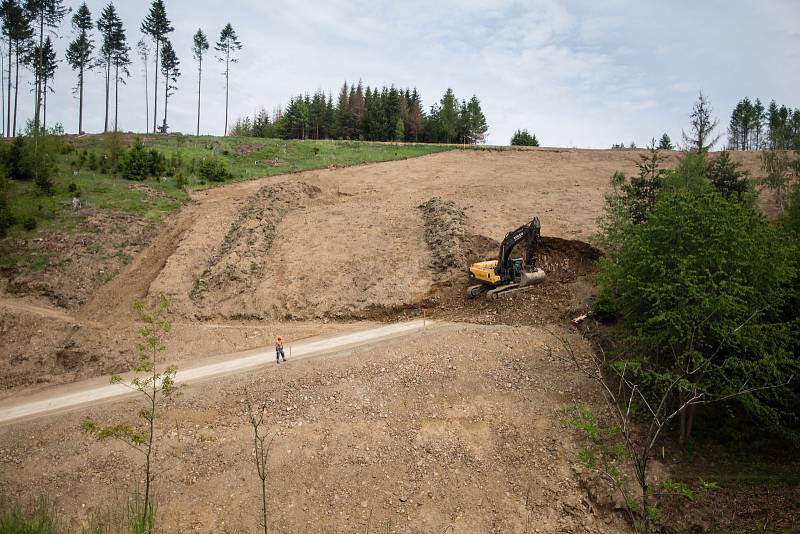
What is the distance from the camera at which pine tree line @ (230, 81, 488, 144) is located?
210ft

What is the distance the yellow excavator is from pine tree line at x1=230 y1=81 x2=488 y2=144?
4507 centimetres

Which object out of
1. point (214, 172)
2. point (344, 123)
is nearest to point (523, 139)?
point (344, 123)

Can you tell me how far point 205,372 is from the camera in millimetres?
16359

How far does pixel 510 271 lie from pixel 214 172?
92.3ft

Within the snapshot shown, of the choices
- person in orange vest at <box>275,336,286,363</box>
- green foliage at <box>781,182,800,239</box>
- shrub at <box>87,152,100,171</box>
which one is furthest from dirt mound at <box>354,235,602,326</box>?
shrub at <box>87,152,100,171</box>

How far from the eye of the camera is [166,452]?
1224 cm

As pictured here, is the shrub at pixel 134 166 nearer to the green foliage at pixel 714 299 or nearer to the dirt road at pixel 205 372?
the dirt road at pixel 205 372

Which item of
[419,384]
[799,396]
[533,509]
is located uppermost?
[799,396]

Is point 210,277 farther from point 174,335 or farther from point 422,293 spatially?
point 422,293

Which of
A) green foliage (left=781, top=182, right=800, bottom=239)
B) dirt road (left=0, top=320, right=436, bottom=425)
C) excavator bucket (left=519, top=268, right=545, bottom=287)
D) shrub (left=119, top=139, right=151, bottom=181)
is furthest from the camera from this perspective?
shrub (left=119, top=139, right=151, bottom=181)

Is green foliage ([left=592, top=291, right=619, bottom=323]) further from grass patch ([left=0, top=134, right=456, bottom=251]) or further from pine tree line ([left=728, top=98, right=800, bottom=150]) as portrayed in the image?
pine tree line ([left=728, top=98, right=800, bottom=150])

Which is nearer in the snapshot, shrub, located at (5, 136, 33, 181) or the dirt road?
the dirt road

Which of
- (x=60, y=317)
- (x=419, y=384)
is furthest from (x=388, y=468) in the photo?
(x=60, y=317)

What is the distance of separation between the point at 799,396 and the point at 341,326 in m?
15.5
